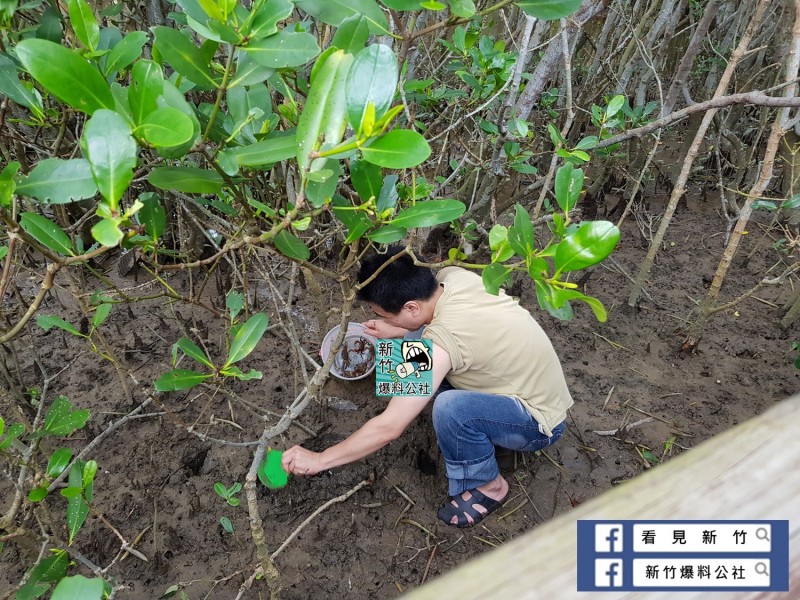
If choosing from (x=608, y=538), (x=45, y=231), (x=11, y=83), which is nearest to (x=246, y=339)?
(x=45, y=231)

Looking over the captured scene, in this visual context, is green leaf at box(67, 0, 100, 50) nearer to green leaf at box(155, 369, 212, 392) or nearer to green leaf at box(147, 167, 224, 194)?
green leaf at box(147, 167, 224, 194)

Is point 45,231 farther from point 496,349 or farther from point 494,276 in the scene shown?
point 496,349

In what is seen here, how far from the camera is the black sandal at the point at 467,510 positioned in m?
1.93

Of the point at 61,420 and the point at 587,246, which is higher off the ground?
the point at 587,246

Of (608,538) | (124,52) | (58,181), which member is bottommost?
(608,538)

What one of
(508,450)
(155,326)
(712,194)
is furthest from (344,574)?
(712,194)

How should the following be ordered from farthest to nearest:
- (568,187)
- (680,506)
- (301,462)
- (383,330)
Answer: (383,330), (301,462), (568,187), (680,506)

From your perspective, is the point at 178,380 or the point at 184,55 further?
the point at 178,380

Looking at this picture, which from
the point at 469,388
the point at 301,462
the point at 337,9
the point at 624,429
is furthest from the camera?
the point at 624,429

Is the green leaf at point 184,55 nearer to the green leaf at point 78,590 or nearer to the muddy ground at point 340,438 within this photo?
the green leaf at point 78,590

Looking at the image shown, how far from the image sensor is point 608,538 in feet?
2.19

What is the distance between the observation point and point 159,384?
4.07 feet

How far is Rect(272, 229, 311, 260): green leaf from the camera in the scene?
101 centimetres

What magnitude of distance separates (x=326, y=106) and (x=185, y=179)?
0.31m
